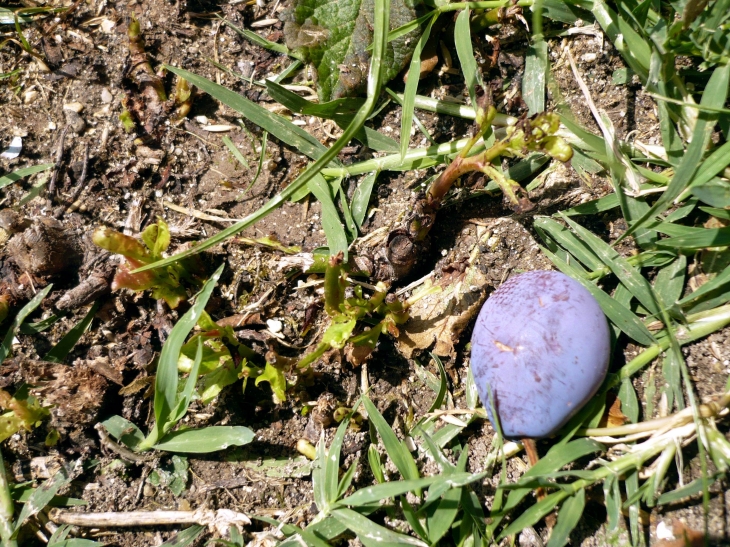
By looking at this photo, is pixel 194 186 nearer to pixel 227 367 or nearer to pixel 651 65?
pixel 227 367

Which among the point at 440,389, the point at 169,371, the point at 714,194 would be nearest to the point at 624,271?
the point at 714,194

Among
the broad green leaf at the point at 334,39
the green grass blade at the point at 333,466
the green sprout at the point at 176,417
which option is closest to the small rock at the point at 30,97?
the broad green leaf at the point at 334,39

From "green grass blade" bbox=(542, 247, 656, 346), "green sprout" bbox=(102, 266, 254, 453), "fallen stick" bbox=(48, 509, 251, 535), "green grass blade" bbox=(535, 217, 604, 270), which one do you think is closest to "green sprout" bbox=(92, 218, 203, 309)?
"green sprout" bbox=(102, 266, 254, 453)

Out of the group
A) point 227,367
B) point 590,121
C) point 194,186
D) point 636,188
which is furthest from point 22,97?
point 636,188

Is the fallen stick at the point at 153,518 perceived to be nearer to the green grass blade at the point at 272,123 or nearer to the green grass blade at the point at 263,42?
the green grass blade at the point at 272,123

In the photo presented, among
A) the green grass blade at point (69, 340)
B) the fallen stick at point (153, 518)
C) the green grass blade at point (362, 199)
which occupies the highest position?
the green grass blade at point (362, 199)

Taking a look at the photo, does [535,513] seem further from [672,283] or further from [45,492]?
[45,492]
